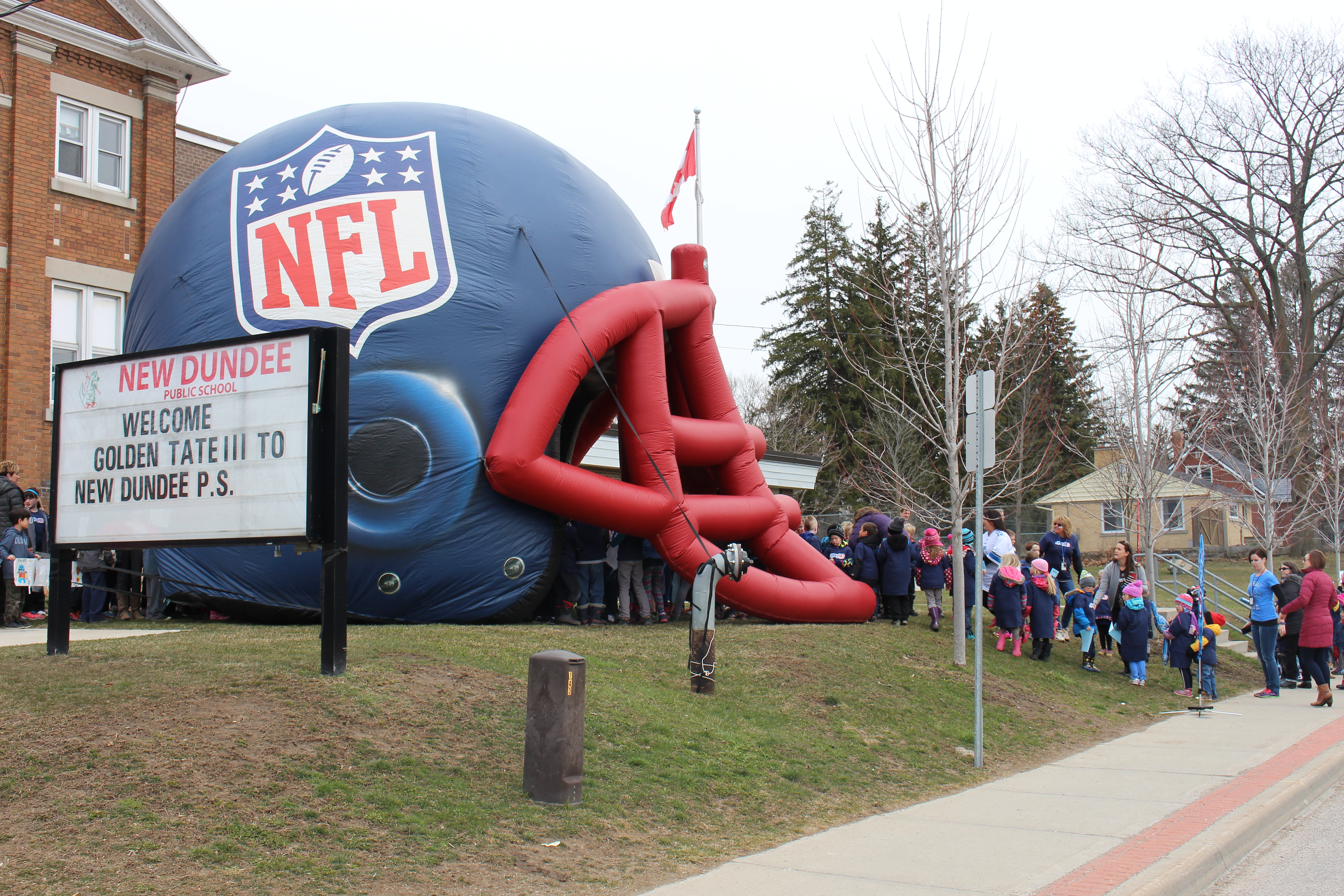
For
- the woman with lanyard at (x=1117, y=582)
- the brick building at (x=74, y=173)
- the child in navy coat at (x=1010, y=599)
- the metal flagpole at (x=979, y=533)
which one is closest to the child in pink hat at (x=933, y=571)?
the child in navy coat at (x=1010, y=599)

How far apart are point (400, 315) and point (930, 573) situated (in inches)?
292

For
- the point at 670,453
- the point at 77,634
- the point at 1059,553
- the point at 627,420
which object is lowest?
the point at 77,634

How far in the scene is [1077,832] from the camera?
6895mm

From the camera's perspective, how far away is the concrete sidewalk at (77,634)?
31.9 ft

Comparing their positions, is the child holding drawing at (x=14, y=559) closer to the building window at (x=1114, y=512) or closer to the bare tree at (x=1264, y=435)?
the building window at (x=1114, y=512)

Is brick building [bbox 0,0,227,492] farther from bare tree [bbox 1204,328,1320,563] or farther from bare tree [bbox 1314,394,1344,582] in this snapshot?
bare tree [bbox 1314,394,1344,582]

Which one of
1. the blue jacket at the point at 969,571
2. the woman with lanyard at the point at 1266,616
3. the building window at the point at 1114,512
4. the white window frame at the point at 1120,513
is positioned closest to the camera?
the woman with lanyard at the point at 1266,616

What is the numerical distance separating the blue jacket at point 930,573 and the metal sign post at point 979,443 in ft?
17.8

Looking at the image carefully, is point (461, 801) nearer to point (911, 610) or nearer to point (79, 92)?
point (911, 610)

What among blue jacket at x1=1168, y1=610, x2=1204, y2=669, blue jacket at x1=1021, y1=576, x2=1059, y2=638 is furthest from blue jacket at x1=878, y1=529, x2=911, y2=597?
blue jacket at x1=1168, y1=610, x2=1204, y2=669

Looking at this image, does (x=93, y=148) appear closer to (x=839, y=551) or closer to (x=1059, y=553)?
(x=839, y=551)

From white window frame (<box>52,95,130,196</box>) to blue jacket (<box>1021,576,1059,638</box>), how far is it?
1760 cm

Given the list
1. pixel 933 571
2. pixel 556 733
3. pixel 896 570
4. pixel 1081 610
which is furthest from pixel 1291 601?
pixel 556 733

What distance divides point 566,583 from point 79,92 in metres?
14.6
